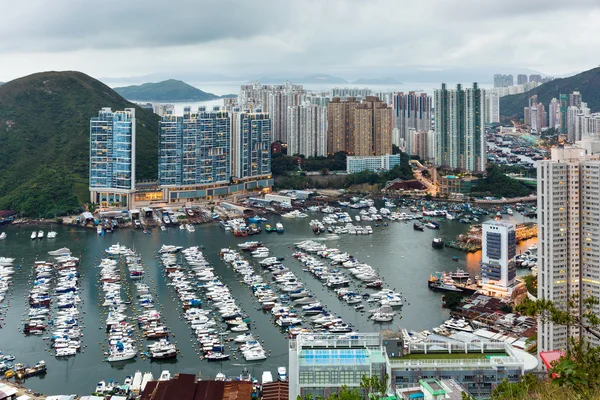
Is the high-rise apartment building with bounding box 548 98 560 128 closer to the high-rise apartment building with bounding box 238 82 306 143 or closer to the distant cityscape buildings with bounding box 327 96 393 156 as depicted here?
the high-rise apartment building with bounding box 238 82 306 143

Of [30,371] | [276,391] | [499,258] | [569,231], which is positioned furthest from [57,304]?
[569,231]

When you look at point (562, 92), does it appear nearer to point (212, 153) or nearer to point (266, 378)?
point (212, 153)

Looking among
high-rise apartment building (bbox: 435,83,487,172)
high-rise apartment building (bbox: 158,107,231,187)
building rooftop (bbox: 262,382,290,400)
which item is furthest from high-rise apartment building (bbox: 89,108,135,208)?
building rooftop (bbox: 262,382,290,400)

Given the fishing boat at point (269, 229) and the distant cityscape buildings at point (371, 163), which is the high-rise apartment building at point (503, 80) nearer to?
the distant cityscape buildings at point (371, 163)

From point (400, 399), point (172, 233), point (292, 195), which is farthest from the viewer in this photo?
point (292, 195)

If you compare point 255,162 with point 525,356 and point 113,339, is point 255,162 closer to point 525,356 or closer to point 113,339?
point 113,339

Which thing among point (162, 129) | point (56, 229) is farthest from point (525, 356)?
point (162, 129)
